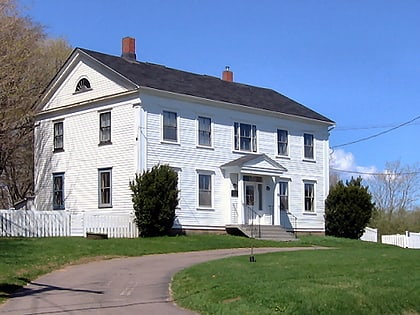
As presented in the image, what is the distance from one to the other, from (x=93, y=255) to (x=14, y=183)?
22.3 m

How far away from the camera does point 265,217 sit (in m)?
37.3

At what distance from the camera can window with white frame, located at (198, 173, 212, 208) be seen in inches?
1366

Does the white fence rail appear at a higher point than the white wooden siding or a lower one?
lower

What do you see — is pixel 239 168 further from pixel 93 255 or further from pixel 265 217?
pixel 93 255

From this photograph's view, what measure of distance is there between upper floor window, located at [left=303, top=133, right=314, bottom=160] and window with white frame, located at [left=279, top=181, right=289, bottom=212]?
8.77 ft

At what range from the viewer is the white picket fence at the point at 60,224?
29.0 meters

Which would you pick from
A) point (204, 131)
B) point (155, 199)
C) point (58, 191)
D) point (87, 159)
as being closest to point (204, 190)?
point (204, 131)

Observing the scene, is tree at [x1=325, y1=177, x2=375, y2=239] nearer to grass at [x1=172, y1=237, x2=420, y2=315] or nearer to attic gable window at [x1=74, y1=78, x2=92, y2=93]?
attic gable window at [x1=74, y1=78, x2=92, y2=93]

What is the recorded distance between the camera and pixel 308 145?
41.2m

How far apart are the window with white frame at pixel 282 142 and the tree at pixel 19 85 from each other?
533 inches

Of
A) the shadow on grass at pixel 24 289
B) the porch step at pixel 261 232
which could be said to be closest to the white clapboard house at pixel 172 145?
the porch step at pixel 261 232

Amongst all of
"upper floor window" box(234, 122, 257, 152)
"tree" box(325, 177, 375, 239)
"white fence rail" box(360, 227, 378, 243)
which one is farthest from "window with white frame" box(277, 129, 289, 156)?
"white fence rail" box(360, 227, 378, 243)

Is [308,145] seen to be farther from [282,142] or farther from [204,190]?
[204,190]

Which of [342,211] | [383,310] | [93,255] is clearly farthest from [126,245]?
[342,211]
